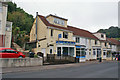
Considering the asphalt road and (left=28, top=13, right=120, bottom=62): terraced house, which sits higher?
(left=28, top=13, right=120, bottom=62): terraced house

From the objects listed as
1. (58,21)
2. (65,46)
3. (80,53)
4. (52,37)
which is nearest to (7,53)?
(52,37)

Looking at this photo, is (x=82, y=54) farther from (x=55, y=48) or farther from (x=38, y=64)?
(x=38, y=64)

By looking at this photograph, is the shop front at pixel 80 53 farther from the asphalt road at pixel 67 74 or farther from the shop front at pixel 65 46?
the asphalt road at pixel 67 74

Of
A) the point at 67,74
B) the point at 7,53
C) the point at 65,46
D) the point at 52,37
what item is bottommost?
the point at 67,74

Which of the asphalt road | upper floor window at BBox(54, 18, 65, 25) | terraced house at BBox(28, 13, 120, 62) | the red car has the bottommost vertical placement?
the asphalt road

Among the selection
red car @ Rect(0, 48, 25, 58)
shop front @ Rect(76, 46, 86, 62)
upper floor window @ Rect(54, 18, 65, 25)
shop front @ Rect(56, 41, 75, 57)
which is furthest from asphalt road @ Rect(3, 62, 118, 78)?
upper floor window @ Rect(54, 18, 65, 25)

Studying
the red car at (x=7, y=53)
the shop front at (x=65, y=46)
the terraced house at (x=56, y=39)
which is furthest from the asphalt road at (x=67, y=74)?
the shop front at (x=65, y=46)

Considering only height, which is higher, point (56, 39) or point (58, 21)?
point (58, 21)

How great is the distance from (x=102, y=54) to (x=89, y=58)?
7.88 metres

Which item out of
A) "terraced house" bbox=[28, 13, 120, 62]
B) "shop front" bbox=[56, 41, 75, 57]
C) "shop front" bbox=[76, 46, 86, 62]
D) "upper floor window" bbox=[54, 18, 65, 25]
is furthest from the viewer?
"shop front" bbox=[76, 46, 86, 62]

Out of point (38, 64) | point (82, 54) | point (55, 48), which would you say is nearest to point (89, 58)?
point (82, 54)

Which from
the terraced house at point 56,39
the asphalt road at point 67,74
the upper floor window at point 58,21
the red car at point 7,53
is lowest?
the asphalt road at point 67,74

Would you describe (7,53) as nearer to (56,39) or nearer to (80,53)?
(56,39)

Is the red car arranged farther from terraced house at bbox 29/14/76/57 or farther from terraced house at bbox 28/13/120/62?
terraced house at bbox 29/14/76/57
